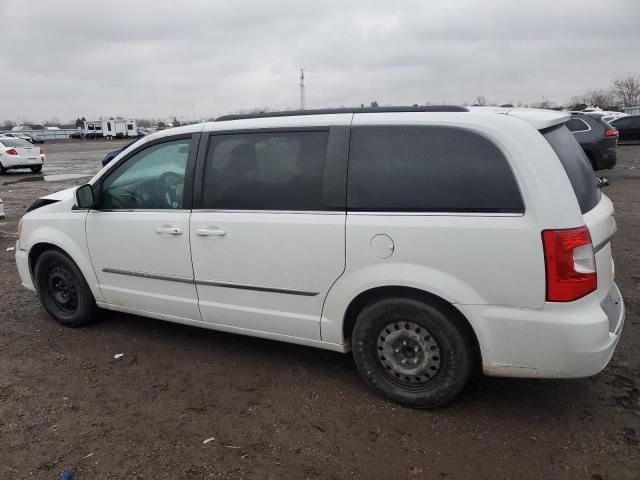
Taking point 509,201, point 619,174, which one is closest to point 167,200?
point 509,201

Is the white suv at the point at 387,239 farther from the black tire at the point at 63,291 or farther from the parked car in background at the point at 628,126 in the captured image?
the parked car in background at the point at 628,126

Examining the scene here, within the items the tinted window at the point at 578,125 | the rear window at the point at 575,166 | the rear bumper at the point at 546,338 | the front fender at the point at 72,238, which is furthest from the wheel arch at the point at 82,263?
the tinted window at the point at 578,125

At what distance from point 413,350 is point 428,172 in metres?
1.07

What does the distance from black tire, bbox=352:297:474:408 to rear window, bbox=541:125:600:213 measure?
0.99m

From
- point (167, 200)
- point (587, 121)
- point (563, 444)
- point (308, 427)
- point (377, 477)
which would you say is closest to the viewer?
point (377, 477)

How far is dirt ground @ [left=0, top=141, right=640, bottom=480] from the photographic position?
2773 mm

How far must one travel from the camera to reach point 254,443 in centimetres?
299

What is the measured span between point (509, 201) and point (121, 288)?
3.05 m

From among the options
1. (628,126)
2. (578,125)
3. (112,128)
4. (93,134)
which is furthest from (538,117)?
(93,134)

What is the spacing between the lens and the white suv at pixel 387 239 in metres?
2.80

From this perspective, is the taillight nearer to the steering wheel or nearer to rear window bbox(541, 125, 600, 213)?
rear window bbox(541, 125, 600, 213)

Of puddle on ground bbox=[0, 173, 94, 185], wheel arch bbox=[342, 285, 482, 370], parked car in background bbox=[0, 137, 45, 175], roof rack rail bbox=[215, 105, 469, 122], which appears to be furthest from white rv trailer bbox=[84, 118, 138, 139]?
wheel arch bbox=[342, 285, 482, 370]

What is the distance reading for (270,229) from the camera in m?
3.41

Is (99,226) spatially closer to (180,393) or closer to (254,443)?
(180,393)
